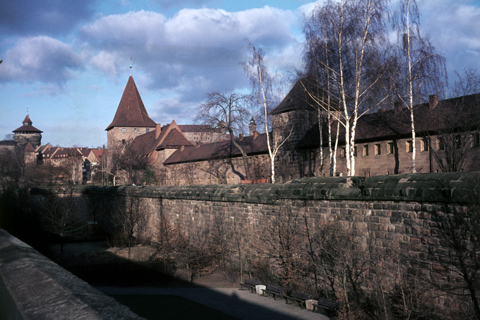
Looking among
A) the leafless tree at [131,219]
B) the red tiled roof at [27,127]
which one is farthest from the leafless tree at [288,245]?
the red tiled roof at [27,127]

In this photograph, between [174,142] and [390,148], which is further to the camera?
[174,142]

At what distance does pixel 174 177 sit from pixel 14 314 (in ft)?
186

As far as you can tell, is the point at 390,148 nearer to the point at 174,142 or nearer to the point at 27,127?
the point at 174,142

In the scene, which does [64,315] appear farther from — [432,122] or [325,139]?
[325,139]

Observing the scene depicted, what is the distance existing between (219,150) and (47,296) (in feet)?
155

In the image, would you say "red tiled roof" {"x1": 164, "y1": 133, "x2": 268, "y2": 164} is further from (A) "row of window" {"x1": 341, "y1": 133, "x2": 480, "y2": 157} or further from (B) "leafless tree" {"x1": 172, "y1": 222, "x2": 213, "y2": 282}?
(B) "leafless tree" {"x1": 172, "y1": 222, "x2": 213, "y2": 282}

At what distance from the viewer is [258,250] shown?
57.3 feet

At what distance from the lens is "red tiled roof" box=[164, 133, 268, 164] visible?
4408 cm

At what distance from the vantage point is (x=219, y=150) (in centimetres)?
4969

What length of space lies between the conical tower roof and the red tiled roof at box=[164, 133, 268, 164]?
31111 mm

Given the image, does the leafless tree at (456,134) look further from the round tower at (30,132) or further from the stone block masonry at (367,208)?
the round tower at (30,132)

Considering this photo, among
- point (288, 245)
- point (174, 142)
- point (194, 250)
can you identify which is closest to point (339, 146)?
point (194, 250)

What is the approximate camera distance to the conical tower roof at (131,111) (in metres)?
91.2

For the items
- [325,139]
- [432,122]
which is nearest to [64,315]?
[432,122]
